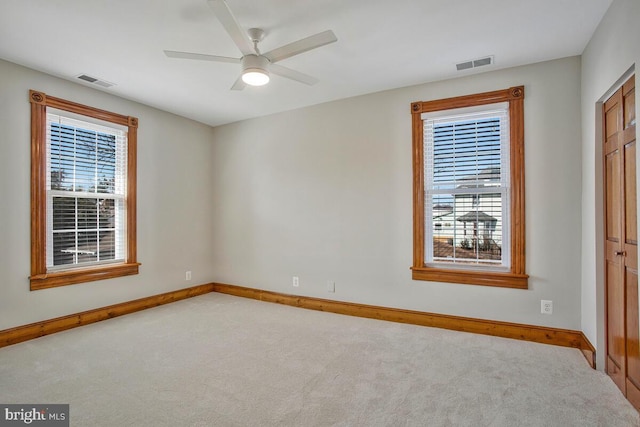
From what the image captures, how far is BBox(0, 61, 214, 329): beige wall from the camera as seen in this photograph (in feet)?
9.99

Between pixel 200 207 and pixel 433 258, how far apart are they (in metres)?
3.47

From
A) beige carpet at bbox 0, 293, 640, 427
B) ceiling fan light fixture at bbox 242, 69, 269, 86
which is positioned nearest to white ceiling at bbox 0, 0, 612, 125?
ceiling fan light fixture at bbox 242, 69, 269, 86

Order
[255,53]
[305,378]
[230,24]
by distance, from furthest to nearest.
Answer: [255,53], [305,378], [230,24]

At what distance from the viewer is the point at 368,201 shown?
3883 millimetres

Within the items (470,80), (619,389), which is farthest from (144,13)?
(619,389)

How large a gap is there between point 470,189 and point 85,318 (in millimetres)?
4365

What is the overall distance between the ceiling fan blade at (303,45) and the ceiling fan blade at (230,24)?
172 mm

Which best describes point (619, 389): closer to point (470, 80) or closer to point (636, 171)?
point (636, 171)

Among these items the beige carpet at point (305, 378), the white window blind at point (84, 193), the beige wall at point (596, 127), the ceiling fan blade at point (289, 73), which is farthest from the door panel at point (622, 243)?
the white window blind at point (84, 193)

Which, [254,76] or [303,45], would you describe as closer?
[303,45]

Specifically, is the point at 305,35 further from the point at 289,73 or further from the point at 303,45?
the point at 303,45

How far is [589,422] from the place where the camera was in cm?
188

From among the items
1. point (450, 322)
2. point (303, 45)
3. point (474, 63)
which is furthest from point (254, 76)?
point (450, 322)

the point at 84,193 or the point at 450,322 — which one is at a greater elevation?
the point at 84,193
